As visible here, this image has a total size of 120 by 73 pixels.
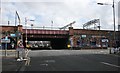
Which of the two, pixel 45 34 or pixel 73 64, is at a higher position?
pixel 45 34

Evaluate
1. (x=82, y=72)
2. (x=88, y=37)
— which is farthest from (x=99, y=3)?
(x=88, y=37)

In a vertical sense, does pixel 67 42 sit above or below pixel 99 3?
below

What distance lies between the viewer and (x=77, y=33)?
9356cm

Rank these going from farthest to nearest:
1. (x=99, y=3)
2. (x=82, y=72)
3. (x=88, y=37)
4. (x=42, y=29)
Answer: (x=88, y=37) → (x=42, y=29) → (x=99, y=3) → (x=82, y=72)

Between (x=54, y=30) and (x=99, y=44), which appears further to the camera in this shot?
(x=99, y=44)

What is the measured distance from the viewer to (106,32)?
98.5 meters

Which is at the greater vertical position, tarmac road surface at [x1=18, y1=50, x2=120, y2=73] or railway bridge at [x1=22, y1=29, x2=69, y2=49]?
railway bridge at [x1=22, y1=29, x2=69, y2=49]

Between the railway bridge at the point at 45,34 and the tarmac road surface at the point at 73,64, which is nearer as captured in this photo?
the tarmac road surface at the point at 73,64

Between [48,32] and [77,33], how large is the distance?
10738 mm

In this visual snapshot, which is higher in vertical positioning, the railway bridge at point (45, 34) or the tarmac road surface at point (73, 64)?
the railway bridge at point (45, 34)

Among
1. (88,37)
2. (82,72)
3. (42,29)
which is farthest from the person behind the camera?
(88,37)

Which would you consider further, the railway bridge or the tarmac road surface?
the railway bridge

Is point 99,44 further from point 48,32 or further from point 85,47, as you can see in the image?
point 48,32

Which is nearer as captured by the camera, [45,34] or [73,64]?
[73,64]
